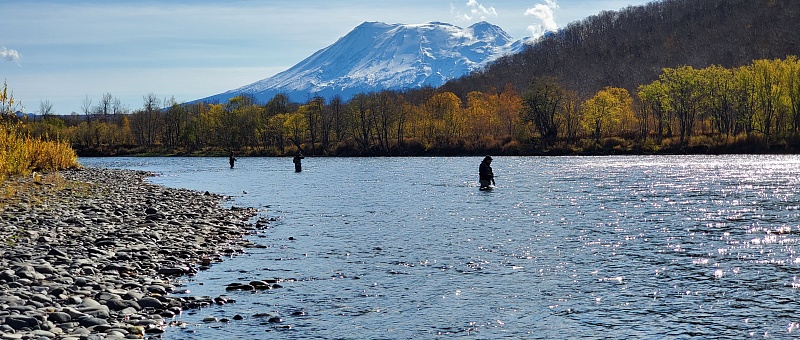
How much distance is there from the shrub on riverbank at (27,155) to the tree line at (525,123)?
14.5m

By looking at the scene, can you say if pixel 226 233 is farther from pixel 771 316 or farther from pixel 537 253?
pixel 771 316

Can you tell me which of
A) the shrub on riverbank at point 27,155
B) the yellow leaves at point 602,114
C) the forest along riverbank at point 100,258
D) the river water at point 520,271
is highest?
the yellow leaves at point 602,114

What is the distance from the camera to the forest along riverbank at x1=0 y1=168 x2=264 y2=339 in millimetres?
11812

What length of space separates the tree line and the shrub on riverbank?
14499 millimetres

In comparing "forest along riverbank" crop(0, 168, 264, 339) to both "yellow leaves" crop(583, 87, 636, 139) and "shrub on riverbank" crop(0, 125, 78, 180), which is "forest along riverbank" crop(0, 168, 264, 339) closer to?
"shrub on riverbank" crop(0, 125, 78, 180)

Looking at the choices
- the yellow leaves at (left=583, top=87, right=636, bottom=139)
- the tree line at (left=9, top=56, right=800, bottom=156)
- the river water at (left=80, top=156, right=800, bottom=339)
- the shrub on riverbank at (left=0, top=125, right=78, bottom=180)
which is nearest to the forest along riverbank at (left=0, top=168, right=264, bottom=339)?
the river water at (left=80, top=156, right=800, bottom=339)

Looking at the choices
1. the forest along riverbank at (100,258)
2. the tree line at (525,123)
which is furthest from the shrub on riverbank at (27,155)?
the tree line at (525,123)

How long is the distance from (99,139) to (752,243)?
581 ft

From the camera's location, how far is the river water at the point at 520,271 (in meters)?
12.8

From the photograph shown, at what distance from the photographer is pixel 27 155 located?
47.6 metres

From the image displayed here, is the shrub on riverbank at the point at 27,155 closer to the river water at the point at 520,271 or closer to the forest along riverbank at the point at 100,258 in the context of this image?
the forest along riverbank at the point at 100,258

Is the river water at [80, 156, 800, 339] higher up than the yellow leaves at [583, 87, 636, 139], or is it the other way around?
the yellow leaves at [583, 87, 636, 139]

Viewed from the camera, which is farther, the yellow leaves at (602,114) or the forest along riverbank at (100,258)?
the yellow leaves at (602,114)

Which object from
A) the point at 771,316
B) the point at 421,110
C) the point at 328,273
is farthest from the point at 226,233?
the point at 421,110
